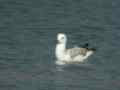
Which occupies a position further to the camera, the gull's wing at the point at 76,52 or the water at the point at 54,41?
the gull's wing at the point at 76,52

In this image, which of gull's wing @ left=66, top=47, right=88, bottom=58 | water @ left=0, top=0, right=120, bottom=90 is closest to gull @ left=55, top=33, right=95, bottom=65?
gull's wing @ left=66, top=47, right=88, bottom=58

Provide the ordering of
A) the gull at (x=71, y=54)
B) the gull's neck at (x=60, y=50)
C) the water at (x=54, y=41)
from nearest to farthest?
1. the water at (x=54, y=41)
2. the gull at (x=71, y=54)
3. the gull's neck at (x=60, y=50)

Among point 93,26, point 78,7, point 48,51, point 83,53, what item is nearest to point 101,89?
point 83,53

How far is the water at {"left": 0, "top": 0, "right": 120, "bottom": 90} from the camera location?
604 inches

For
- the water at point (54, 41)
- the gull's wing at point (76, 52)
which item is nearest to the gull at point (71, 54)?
the gull's wing at point (76, 52)

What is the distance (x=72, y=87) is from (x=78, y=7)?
10.3m

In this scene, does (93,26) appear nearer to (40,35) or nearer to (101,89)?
(40,35)

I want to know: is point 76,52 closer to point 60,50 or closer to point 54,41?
point 60,50

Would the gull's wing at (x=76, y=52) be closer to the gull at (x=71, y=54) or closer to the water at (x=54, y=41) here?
the gull at (x=71, y=54)

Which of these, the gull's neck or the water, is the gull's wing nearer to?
the gull's neck

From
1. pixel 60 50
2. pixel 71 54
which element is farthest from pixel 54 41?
pixel 71 54

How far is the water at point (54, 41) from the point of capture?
15.3m

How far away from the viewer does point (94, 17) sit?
23.6 metres

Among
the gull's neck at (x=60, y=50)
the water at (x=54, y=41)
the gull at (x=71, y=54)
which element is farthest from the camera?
the gull's neck at (x=60, y=50)
